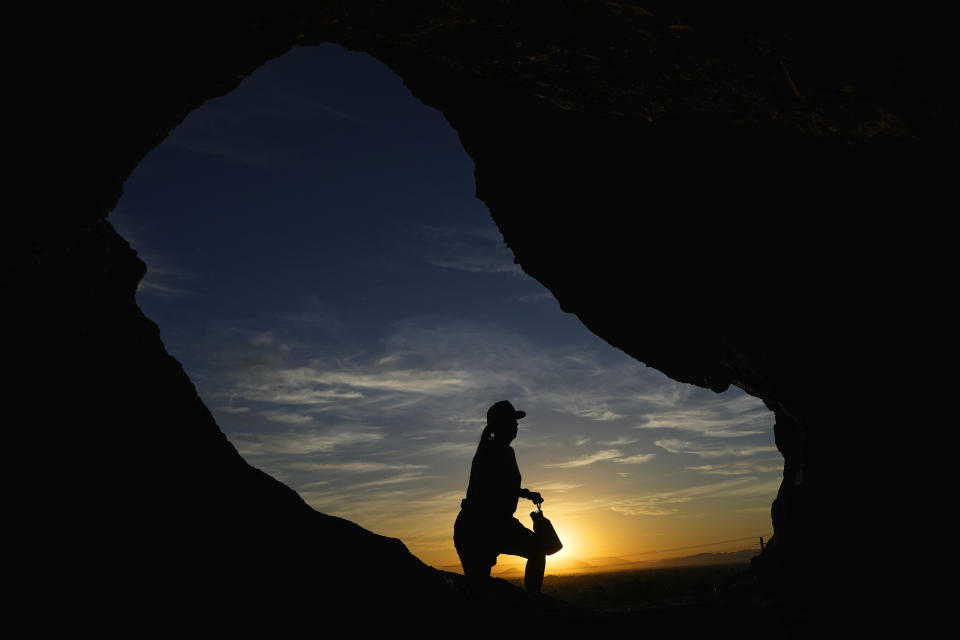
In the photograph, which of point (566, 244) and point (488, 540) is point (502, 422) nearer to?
point (488, 540)

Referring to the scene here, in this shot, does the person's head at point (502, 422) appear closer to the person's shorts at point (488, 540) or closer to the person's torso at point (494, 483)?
the person's torso at point (494, 483)

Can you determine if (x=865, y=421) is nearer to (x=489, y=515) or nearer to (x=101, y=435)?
(x=489, y=515)

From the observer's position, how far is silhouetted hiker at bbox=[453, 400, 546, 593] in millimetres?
10094

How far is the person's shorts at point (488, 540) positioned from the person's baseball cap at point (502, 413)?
1921 millimetres

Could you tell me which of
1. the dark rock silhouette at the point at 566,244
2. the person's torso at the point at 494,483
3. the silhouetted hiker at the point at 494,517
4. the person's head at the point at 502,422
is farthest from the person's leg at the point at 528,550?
the dark rock silhouette at the point at 566,244

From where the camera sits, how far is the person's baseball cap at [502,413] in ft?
36.0

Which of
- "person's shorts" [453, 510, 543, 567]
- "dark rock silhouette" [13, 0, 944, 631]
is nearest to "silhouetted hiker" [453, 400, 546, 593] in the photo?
"person's shorts" [453, 510, 543, 567]

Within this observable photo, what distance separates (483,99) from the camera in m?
10.1

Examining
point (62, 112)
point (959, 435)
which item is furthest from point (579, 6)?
point (959, 435)

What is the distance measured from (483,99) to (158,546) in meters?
8.72

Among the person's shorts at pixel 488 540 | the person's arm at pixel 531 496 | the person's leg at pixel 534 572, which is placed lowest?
the person's leg at pixel 534 572

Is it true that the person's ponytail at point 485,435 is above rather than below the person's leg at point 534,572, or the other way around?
above

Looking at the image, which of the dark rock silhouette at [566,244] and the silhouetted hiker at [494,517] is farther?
the silhouetted hiker at [494,517]

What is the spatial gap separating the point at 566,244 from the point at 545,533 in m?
5.93
